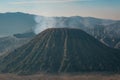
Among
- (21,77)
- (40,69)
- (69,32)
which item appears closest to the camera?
(21,77)

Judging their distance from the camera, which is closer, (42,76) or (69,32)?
(42,76)

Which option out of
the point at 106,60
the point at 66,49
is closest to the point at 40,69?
the point at 66,49

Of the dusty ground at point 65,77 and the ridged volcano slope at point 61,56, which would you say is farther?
the ridged volcano slope at point 61,56

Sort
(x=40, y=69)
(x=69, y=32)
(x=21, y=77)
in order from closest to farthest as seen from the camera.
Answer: (x=21, y=77), (x=40, y=69), (x=69, y=32)

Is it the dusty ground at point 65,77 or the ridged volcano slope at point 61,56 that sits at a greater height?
the ridged volcano slope at point 61,56

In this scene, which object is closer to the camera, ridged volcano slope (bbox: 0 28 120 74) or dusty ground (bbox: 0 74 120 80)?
dusty ground (bbox: 0 74 120 80)

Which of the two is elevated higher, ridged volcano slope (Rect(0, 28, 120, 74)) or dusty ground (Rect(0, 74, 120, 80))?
ridged volcano slope (Rect(0, 28, 120, 74))

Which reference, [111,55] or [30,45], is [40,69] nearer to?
[30,45]

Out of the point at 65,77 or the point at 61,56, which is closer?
the point at 65,77
